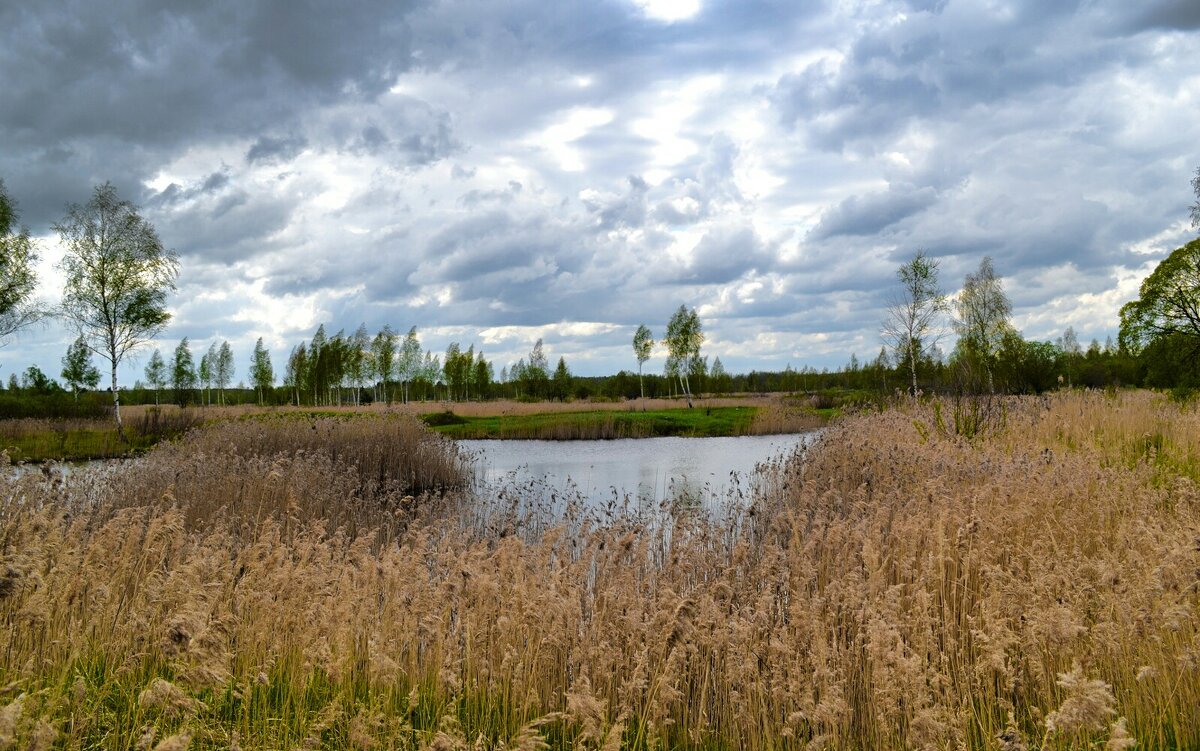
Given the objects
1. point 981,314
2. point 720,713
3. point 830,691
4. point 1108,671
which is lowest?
point 720,713

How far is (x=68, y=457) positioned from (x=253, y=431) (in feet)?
36.5

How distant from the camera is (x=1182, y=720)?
4105 millimetres

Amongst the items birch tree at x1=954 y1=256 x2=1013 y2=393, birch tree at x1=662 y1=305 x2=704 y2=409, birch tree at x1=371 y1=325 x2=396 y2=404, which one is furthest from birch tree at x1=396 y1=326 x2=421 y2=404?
birch tree at x1=954 y1=256 x2=1013 y2=393

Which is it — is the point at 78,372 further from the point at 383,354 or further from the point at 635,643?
the point at 635,643

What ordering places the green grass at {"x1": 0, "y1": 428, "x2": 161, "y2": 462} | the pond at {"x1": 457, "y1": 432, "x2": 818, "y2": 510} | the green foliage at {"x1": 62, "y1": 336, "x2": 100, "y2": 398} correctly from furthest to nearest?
1. the green foliage at {"x1": 62, "y1": 336, "x2": 100, "y2": 398}
2. the green grass at {"x1": 0, "y1": 428, "x2": 161, "y2": 462}
3. the pond at {"x1": 457, "y1": 432, "x2": 818, "y2": 510}

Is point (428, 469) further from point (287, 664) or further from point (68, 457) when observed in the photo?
point (68, 457)

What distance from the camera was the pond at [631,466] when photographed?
14.8m

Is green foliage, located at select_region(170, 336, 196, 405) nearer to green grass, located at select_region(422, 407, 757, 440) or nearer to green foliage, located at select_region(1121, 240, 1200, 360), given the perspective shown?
green grass, located at select_region(422, 407, 757, 440)

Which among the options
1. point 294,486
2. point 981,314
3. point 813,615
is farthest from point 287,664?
point 981,314

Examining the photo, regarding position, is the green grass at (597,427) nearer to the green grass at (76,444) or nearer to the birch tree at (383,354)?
the green grass at (76,444)

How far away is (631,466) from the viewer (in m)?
21.5

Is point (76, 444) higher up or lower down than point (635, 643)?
higher up

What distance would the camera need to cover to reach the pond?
48.4 feet

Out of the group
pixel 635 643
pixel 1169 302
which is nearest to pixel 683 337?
Answer: pixel 1169 302
